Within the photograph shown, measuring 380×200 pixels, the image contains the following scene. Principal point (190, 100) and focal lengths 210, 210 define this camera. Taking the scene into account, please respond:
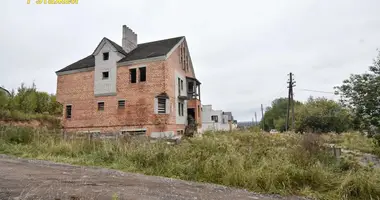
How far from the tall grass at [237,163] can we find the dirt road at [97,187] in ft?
1.83

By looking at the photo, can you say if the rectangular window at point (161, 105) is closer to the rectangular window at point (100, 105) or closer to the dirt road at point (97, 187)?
the rectangular window at point (100, 105)

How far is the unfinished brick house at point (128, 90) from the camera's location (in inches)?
701

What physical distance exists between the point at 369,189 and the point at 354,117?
6483mm

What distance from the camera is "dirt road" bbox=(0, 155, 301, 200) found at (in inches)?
160

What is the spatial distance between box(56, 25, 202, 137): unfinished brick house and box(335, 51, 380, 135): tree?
12211mm

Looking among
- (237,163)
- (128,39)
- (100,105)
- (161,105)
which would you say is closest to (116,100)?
(100,105)

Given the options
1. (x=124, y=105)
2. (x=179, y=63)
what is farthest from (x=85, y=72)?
(x=179, y=63)

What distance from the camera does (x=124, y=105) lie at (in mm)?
18641

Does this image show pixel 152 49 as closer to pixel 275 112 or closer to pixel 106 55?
pixel 106 55

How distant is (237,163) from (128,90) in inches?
579

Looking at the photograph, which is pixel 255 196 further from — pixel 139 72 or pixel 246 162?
pixel 139 72

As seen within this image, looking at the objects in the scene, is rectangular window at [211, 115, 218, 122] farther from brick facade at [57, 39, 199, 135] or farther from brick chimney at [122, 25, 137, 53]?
brick chimney at [122, 25, 137, 53]

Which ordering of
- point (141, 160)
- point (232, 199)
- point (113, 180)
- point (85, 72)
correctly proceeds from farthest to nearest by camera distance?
point (85, 72), point (141, 160), point (113, 180), point (232, 199)

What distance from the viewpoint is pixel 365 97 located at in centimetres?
938
